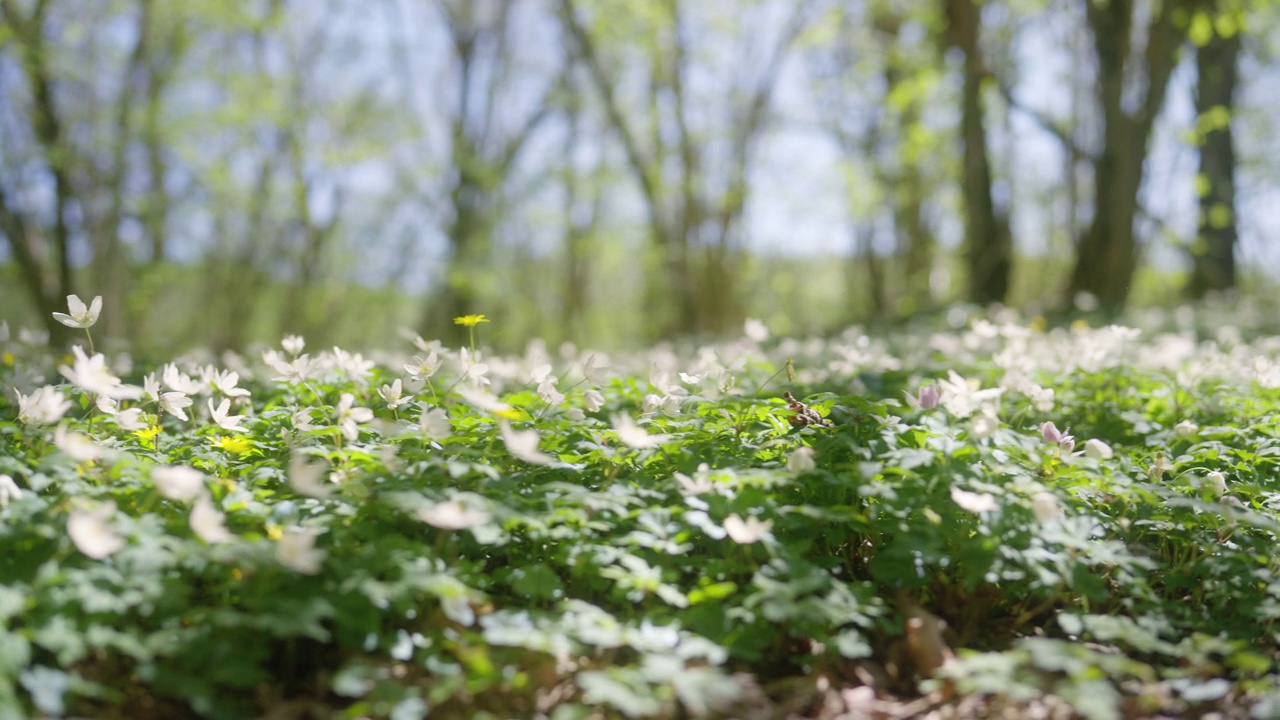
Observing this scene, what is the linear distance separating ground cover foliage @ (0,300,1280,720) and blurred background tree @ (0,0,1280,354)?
6792mm

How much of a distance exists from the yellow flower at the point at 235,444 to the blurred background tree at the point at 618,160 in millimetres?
6266

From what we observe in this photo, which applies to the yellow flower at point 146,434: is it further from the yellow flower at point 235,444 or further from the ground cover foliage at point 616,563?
the yellow flower at point 235,444

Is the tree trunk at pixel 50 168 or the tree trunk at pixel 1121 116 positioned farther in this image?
the tree trunk at pixel 50 168

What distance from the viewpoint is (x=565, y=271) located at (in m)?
26.1

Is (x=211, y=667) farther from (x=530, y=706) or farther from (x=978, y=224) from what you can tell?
(x=978, y=224)

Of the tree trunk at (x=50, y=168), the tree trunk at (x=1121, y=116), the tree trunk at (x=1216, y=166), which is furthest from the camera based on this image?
the tree trunk at (x=1216, y=166)

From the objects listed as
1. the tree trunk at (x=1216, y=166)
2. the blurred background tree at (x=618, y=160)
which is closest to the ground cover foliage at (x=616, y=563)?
the blurred background tree at (x=618, y=160)

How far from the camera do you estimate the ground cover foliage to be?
5.75 ft

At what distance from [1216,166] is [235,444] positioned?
17097 millimetres

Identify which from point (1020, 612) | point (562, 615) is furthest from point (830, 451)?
point (562, 615)

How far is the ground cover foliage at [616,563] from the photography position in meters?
1.75

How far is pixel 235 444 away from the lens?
2506 millimetres

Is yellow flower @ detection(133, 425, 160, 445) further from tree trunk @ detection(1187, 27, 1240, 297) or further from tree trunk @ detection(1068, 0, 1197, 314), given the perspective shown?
tree trunk @ detection(1187, 27, 1240, 297)

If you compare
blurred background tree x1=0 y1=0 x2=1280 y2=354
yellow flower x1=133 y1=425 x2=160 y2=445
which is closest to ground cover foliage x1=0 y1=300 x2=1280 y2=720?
yellow flower x1=133 y1=425 x2=160 y2=445
